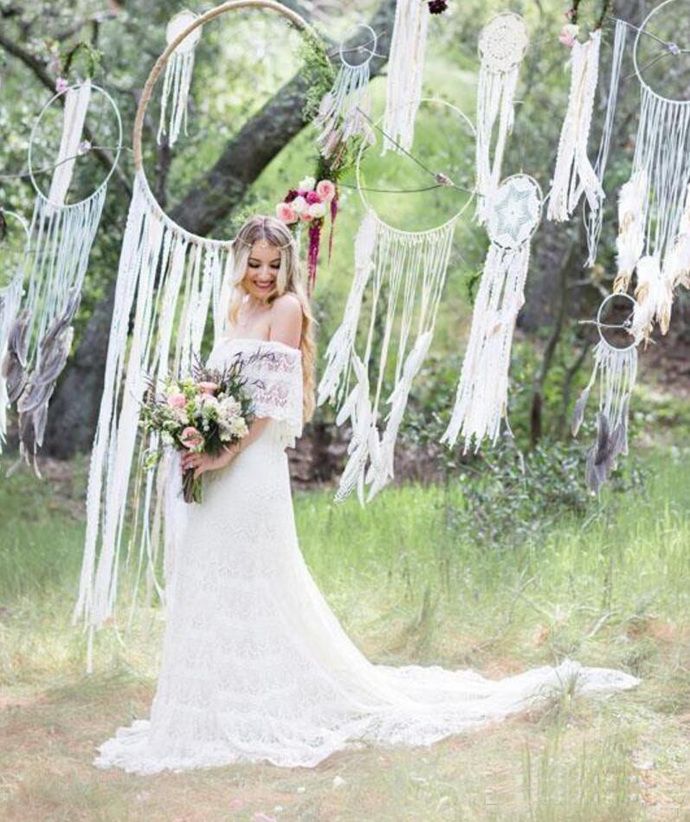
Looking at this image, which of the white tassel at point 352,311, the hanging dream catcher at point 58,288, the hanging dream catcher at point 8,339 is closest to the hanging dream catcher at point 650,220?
the white tassel at point 352,311

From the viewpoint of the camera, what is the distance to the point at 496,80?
404 centimetres

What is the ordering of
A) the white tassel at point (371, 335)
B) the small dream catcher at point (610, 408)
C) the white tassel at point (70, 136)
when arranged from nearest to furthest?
1. the small dream catcher at point (610, 408)
2. the white tassel at point (371, 335)
3. the white tassel at point (70, 136)

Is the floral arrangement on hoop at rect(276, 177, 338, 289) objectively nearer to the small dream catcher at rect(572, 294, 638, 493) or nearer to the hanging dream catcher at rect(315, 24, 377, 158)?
the hanging dream catcher at rect(315, 24, 377, 158)

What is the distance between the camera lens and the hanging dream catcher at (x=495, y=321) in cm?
400

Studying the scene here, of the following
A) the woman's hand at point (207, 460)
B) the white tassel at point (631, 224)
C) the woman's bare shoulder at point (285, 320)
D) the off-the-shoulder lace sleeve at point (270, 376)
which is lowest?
the woman's hand at point (207, 460)

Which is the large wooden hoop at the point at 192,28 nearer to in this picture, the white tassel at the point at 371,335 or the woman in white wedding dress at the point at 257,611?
the woman in white wedding dress at the point at 257,611

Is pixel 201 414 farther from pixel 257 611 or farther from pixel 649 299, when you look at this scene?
pixel 649 299

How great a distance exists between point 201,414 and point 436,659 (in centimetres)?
159

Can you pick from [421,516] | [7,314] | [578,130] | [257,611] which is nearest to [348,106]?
[578,130]

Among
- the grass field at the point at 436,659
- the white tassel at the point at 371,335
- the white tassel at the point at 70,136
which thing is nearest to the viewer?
the grass field at the point at 436,659

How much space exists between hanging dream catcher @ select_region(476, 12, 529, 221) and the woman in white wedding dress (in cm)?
63

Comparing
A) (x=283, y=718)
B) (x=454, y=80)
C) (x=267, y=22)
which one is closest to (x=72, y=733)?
(x=283, y=718)

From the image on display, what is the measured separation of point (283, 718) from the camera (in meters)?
4.30

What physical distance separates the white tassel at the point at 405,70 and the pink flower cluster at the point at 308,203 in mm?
374
